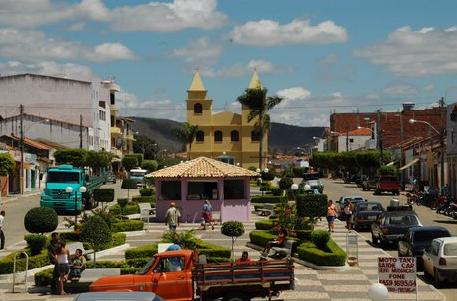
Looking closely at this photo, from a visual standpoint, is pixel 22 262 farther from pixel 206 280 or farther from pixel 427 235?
pixel 427 235

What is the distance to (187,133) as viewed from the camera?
4377 inches

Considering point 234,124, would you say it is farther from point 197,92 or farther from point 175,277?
point 175,277

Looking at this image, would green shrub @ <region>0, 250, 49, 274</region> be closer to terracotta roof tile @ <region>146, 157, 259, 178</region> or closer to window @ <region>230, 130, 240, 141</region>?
terracotta roof tile @ <region>146, 157, 259, 178</region>

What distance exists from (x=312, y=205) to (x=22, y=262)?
2076 cm

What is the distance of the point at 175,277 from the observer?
18.6m

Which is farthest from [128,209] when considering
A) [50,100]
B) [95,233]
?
[50,100]

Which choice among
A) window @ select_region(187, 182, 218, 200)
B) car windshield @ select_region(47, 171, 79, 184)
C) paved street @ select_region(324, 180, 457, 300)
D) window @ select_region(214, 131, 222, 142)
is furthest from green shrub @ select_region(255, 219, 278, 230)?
window @ select_region(214, 131, 222, 142)

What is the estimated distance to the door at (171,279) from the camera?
18469 millimetres

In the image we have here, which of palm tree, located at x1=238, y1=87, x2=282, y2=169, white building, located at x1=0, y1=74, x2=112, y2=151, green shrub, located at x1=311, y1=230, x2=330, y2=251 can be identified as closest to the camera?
green shrub, located at x1=311, y1=230, x2=330, y2=251

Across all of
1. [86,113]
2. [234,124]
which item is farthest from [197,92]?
[86,113]

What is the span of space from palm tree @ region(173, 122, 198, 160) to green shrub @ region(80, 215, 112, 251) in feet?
271

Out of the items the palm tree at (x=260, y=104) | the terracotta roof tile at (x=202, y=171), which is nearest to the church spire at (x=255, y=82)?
the palm tree at (x=260, y=104)

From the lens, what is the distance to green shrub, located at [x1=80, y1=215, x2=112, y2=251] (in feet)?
91.4

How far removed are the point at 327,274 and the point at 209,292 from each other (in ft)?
23.6
